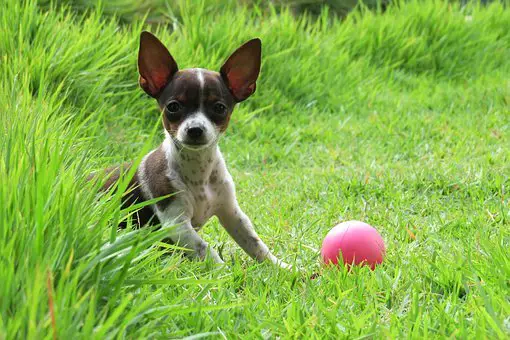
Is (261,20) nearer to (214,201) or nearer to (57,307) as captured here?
(214,201)

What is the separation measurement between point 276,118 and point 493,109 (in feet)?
6.13

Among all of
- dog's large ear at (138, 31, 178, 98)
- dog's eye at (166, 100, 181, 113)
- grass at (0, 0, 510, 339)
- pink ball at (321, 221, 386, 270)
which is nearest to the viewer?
grass at (0, 0, 510, 339)

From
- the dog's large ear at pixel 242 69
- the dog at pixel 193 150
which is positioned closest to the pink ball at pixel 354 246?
the dog at pixel 193 150

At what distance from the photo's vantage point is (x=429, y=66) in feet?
27.1

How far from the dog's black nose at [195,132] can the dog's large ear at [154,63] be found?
0.38 m

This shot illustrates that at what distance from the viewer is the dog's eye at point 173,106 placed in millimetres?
3779

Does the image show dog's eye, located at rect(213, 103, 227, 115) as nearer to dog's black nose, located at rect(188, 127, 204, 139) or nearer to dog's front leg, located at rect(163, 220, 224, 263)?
dog's black nose, located at rect(188, 127, 204, 139)

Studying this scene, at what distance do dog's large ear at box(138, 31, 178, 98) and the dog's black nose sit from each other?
376 mm

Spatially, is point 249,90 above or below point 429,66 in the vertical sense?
above

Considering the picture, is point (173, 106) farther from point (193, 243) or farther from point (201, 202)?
point (193, 243)

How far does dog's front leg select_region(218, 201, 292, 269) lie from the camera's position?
388 centimetres

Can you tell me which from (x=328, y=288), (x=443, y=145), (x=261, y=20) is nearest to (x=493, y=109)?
(x=443, y=145)

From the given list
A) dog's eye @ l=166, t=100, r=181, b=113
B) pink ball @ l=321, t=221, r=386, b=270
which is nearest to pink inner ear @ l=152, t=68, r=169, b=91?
dog's eye @ l=166, t=100, r=181, b=113

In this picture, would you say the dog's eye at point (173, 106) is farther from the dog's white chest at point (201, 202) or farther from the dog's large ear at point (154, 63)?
the dog's white chest at point (201, 202)
